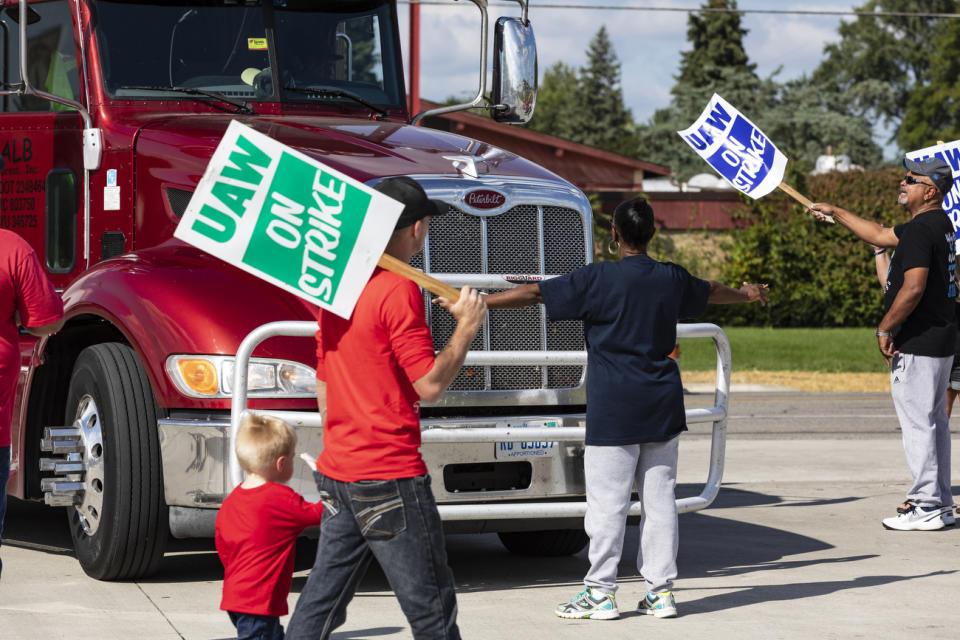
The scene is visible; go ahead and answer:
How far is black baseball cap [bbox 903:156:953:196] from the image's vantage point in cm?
820

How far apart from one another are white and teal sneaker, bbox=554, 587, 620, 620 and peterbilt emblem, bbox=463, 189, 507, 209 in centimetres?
173

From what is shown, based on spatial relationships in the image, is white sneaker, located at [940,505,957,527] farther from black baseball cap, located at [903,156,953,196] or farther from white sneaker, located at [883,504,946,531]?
black baseball cap, located at [903,156,953,196]

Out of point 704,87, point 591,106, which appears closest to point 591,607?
point 704,87

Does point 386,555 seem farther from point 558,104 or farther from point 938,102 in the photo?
point 558,104

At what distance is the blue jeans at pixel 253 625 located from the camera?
4.66 metres

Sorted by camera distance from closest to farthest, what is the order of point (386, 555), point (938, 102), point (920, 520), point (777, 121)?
1. point (386, 555)
2. point (920, 520)
3. point (777, 121)
4. point (938, 102)

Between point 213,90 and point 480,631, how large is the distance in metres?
3.25

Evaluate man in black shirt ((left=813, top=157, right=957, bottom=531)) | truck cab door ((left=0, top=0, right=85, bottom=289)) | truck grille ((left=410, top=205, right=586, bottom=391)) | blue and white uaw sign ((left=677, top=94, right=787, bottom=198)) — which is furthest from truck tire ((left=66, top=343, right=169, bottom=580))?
man in black shirt ((left=813, top=157, right=957, bottom=531))

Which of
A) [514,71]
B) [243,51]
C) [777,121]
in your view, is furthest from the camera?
[777,121]

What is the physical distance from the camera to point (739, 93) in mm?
75188

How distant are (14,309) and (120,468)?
114 cm

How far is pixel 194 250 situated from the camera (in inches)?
260

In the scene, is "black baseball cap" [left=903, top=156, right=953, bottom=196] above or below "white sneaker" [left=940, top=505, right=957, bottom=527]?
above

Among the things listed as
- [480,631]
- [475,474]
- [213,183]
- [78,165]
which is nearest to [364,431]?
[213,183]
